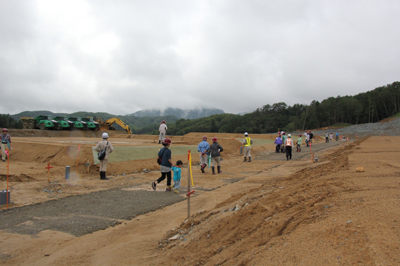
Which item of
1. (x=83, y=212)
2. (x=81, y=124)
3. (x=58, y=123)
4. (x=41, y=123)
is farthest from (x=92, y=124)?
(x=83, y=212)

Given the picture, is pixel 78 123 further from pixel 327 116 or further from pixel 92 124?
pixel 327 116

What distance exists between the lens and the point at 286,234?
341 centimetres

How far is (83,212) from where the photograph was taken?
6656 millimetres

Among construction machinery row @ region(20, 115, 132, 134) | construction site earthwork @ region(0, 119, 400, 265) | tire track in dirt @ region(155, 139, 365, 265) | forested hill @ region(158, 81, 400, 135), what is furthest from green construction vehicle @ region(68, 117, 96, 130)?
forested hill @ region(158, 81, 400, 135)

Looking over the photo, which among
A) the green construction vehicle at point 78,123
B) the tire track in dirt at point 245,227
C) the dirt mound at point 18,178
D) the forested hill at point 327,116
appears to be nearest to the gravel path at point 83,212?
the tire track in dirt at point 245,227

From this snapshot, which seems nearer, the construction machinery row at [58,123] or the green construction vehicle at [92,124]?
the construction machinery row at [58,123]

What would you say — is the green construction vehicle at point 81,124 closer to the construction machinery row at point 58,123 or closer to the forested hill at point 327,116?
the construction machinery row at point 58,123

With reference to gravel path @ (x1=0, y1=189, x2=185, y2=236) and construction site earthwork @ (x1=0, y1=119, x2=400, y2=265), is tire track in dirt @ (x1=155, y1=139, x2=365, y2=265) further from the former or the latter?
gravel path @ (x1=0, y1=189, x2=185, y2=236)

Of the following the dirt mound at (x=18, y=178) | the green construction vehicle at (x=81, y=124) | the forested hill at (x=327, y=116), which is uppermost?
the forested hill at (x=327, y=116)

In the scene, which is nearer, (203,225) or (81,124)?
(203,225)

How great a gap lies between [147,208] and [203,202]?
1605 millimetres

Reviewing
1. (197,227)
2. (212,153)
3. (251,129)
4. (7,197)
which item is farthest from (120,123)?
(251,129)

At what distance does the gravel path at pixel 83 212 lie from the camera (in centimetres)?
567

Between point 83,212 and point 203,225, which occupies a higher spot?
point 203,225
